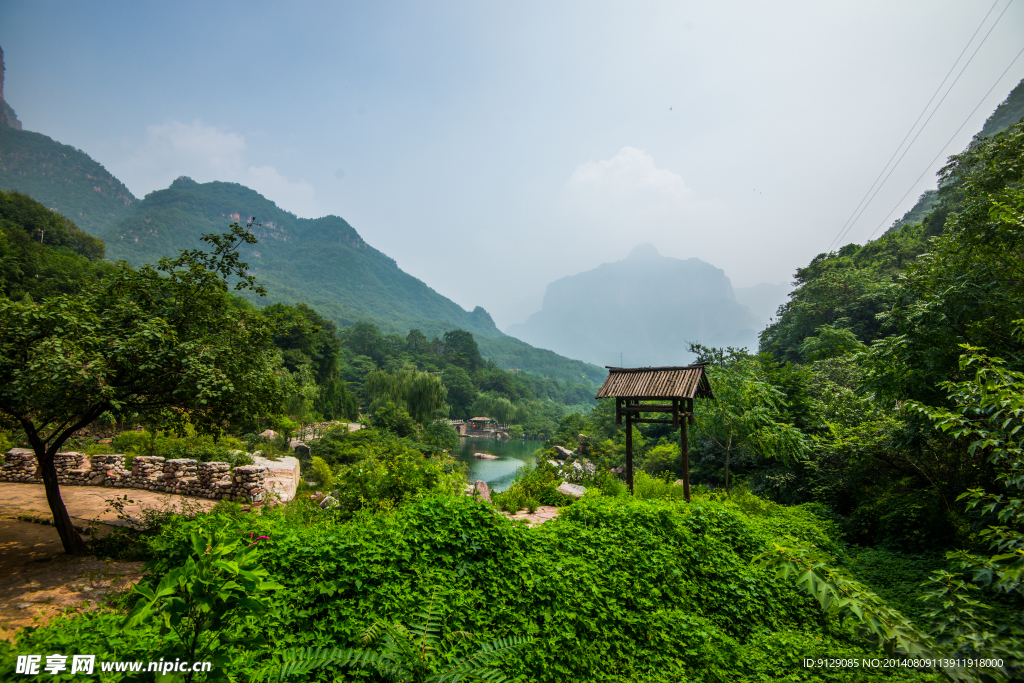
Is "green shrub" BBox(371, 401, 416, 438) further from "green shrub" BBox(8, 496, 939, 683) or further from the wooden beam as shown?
"green shrub" BBox(8, 496, 939, 683)

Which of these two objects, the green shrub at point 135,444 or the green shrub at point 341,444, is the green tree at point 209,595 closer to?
the green shrub at point 135,444

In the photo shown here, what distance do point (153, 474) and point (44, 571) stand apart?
18.5 feet

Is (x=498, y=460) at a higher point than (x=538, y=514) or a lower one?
lower

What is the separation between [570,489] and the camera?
9.40 metres

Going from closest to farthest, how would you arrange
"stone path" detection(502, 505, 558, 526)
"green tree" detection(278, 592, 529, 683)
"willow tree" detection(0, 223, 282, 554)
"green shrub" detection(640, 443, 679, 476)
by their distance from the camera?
"green tree" detection(278, 592, 529, 683), "willow tree" detection(0, 223, 282, 554), "stone path" detection(502, 505, 558, 526), "green shrub" detection(640, 443, 679, 476)

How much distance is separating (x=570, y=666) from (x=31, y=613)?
572 centimetres

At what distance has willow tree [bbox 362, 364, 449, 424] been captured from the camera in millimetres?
26859

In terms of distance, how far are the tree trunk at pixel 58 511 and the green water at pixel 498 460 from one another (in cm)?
1214

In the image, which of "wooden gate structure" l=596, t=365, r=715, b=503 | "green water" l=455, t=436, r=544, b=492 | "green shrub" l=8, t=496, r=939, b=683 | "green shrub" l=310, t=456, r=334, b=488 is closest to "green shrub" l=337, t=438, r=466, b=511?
"green shrub" l=8, t=496, r=939, b=683

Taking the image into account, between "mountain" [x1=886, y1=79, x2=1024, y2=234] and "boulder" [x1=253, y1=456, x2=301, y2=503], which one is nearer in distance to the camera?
"boulder" [x1=253, y1=456, x2=301, y2=503]

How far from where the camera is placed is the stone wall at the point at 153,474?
9453 mm

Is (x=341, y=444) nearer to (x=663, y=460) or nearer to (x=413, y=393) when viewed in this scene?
(x=413, y=393)

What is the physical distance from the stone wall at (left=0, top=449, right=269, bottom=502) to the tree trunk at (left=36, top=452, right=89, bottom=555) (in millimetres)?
3686

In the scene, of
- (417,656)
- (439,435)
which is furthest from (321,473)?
(439,435)
